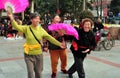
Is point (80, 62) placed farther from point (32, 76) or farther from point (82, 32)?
point (32, 76)

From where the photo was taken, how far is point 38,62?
6711mm

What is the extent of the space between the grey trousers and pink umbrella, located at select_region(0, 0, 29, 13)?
3.50ft

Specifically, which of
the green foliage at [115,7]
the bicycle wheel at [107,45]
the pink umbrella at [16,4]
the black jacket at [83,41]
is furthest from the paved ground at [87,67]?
the green foliage at [115,7]

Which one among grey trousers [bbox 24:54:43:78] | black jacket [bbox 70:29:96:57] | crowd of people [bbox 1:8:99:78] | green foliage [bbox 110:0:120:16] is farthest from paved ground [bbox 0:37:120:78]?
green foliage [bbox 110:0:120:16]

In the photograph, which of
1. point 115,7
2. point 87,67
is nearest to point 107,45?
point 87,67

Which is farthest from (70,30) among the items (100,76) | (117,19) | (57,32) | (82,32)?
(117,19)

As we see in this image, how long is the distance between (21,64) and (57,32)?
319 centimetres

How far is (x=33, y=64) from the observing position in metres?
→ 6.69

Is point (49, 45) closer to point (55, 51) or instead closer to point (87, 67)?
point (55, 51)

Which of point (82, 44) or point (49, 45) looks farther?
point (49, 45)

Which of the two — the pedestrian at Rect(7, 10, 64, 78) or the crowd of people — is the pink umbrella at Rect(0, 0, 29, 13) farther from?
the pedestrian at Rect(7, 10, 64, 78)

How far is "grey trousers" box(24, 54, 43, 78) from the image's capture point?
6.59 m

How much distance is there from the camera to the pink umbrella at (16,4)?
19.6ft

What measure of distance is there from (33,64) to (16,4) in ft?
4.28
